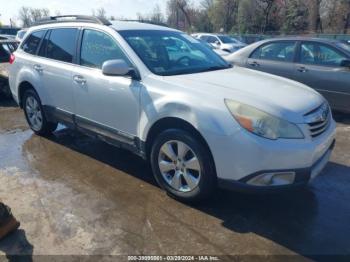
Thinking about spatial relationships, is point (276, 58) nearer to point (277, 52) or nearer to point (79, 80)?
point (277, 52)

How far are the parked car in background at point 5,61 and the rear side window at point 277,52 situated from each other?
554 centimetres

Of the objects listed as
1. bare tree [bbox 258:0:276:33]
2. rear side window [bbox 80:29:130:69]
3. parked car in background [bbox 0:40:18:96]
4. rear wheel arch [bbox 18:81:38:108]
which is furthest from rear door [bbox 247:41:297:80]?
bare tree [bbox 258:0:276:33]

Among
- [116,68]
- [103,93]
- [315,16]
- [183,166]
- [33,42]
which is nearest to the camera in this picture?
[183,166]

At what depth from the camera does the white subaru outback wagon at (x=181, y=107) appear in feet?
10.3

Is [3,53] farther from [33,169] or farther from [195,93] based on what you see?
[195,93]

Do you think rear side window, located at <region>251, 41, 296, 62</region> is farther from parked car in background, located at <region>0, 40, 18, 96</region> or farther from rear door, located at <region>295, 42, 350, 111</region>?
parked car in background, located at <region>0, 40, 18, 96</region>

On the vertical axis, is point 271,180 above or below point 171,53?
below

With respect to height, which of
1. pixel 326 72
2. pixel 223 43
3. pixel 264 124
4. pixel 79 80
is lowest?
pixel 223 43

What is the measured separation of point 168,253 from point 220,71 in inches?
86.8

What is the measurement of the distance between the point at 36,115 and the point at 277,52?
15.7ft

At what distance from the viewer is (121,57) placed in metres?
4.04

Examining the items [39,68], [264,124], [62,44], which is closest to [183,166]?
[264,124]

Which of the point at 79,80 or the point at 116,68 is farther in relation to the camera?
the point at 79,80

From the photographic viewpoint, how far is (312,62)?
6.90 metres
